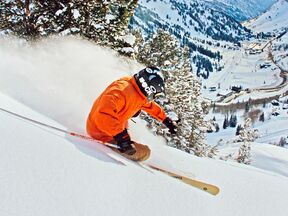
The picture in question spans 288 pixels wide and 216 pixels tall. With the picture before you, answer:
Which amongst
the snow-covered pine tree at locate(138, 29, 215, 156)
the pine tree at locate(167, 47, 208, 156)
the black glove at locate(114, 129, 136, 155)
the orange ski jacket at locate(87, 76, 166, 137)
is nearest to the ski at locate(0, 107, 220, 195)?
the black glove at locate(114, 129, 136, 155)

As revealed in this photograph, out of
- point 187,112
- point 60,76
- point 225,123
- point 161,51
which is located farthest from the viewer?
point 225,123

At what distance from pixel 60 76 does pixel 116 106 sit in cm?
505

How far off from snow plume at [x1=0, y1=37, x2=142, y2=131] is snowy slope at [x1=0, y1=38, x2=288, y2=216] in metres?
0.04

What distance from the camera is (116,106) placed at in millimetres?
5898

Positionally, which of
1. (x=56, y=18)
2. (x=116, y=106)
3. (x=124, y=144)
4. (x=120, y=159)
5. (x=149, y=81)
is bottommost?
(x=120, y=159)

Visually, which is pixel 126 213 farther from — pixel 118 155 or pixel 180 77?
pixel 180 77

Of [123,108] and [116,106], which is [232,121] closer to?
[123,108]

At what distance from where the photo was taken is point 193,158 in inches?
287

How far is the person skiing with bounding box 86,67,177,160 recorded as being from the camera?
586 cm

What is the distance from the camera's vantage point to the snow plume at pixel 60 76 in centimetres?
722

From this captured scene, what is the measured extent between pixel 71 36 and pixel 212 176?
1063 cm

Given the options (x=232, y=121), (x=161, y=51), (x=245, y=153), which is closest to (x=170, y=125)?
(x=161, y=51)

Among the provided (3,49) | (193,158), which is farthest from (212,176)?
(3,49)

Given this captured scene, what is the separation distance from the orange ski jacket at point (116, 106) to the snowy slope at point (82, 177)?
0.58 meters
